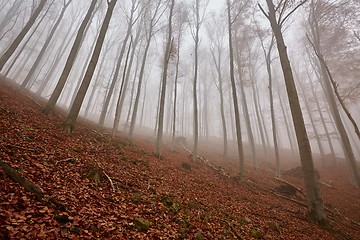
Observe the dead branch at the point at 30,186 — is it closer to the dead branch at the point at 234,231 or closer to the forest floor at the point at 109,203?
the forest floor at the point at 109,203

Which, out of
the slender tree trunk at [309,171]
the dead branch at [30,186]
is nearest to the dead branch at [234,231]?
the slender tree trunk at [309,171]

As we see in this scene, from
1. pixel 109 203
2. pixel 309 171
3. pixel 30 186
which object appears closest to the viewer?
pixel 30 186

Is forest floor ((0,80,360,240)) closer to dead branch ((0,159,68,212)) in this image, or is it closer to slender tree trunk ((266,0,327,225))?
dead branch ((0,159,68,212))

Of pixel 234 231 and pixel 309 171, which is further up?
pixel 309 171

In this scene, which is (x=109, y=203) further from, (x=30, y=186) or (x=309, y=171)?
(x=309, y=171)

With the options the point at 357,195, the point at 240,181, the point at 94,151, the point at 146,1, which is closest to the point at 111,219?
the point at 94,151

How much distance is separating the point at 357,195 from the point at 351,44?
11.8m

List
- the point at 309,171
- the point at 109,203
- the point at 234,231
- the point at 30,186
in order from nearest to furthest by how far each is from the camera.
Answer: the point at 30,186, the point at 109,203, the point at 234,231, the point at 309,171

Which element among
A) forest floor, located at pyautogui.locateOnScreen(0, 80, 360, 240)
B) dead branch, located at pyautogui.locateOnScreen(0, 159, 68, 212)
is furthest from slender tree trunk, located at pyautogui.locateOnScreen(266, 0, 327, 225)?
dead branch, located at pyautogui.locateOnScreen(0, 159, 68, 212)

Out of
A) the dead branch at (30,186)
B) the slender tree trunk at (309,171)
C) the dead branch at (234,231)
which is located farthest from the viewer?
the slender tree trunk at (309,171)

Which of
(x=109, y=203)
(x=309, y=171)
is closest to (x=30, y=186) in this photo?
(x=109, y=203)

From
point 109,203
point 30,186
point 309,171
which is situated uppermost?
point 309,171

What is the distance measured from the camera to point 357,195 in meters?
11.4

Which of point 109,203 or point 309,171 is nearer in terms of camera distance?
point 109,203
